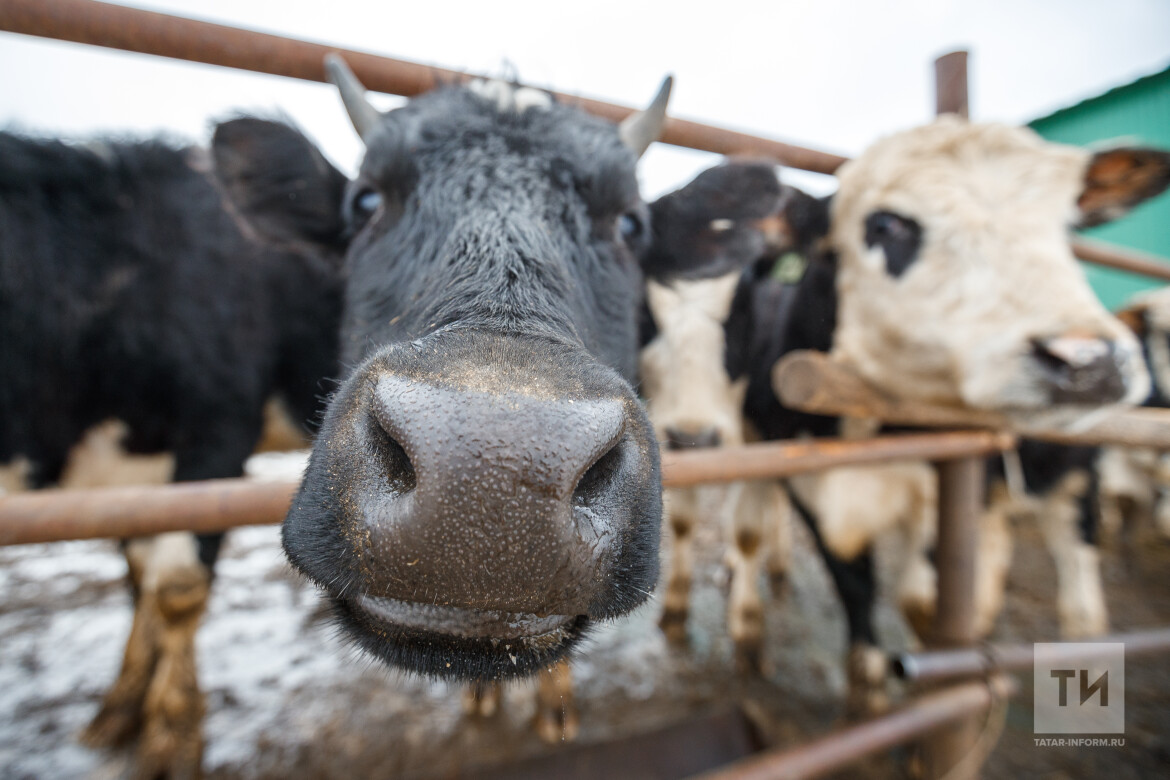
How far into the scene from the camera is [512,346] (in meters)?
0.78

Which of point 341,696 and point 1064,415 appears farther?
point 341,696

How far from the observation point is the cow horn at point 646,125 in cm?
173

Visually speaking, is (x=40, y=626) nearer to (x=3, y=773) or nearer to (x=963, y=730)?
(x=3, y=773)

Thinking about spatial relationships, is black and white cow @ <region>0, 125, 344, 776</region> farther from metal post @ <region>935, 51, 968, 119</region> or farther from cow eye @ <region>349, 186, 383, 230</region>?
metal post @ <region>935, 51, 968, 119</region>

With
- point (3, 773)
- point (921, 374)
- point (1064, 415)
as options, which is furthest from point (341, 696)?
point (1064, 415)

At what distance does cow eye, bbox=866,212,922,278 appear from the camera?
230cm

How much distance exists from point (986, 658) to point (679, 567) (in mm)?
2231

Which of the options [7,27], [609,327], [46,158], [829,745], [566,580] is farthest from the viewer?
[46,158]

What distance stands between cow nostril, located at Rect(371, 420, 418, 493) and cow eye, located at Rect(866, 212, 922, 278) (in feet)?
7.89

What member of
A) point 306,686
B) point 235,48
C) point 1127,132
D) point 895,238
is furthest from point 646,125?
point 1127,132

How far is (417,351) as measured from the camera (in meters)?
0.77

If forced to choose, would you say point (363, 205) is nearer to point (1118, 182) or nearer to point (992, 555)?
point (1118, 182)

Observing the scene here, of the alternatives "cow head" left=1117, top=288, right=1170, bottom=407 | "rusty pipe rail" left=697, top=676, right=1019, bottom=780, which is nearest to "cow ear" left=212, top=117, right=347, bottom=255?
"rusty pipe rail" left=697, top=676, right=1019, bottom=780

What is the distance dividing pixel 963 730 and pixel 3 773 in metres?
4.02
